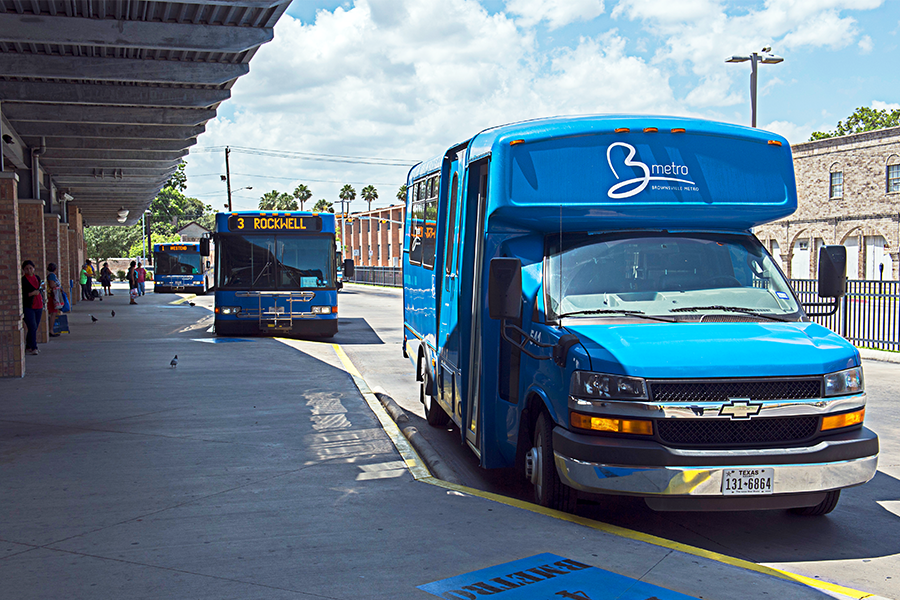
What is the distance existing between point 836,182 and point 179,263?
116 ft

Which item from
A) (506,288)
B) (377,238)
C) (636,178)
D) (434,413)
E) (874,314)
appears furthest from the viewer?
(377,238)

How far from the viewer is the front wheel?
5836 millimetres

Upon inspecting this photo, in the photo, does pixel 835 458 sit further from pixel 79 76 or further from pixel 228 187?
pixel 228 187

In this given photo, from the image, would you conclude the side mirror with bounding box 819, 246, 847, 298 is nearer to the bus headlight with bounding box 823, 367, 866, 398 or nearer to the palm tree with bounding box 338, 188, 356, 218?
the bus headlight with bounding box 823, 367, 866, 398

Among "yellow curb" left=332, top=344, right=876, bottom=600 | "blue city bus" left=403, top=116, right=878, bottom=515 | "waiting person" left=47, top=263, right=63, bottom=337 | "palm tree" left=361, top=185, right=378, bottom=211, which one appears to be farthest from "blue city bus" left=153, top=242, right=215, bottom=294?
"palm tree" left=361, top=185, right=378, bottom=211

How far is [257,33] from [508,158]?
8.26 meters

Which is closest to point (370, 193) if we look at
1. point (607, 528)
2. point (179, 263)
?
point (179, 263)

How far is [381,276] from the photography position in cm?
6400

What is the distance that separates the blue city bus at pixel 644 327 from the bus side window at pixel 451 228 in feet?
0.15

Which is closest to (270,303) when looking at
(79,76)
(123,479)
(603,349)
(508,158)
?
(79,76)

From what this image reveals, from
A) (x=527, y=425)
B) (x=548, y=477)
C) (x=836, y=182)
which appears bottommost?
(x=548, y=477)

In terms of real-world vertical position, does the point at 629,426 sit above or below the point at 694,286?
below

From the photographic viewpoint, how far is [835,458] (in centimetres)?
528

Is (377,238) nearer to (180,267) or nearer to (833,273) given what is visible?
(180,267)
